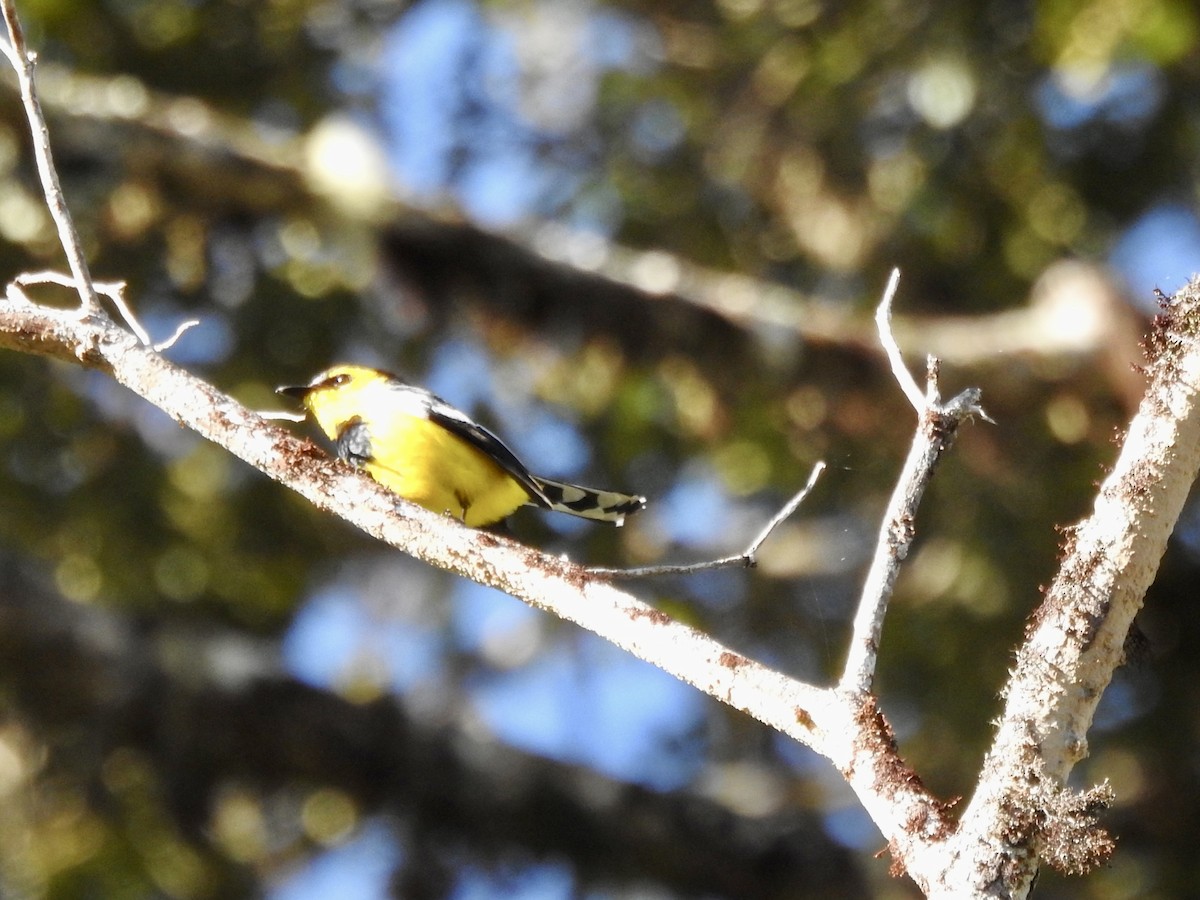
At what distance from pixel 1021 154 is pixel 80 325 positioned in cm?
576

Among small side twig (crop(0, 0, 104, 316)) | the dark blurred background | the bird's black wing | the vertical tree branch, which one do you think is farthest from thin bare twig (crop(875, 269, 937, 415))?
the dark blurred background

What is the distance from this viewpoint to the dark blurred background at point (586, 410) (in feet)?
23.7

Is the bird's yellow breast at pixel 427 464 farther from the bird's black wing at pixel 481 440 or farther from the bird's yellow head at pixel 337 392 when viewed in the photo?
the bird's yellow head at pixel 337 392

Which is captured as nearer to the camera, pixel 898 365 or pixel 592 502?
pixel 898 365

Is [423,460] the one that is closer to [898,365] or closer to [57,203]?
[57,203]

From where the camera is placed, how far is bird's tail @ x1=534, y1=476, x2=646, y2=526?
4445 mm

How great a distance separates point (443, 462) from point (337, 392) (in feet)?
1.85

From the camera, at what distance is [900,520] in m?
2.38

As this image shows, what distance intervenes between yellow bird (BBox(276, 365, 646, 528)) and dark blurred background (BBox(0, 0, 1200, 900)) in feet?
8.89

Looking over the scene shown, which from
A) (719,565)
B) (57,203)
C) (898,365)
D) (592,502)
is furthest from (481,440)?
(898,365)

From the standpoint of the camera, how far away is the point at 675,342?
27.0ft

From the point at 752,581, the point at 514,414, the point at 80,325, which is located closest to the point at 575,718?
the point at 752,581

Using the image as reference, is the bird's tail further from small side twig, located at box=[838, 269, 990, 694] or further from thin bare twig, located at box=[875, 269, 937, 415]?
small side twig, located at box=[838, 269, 990, 694]

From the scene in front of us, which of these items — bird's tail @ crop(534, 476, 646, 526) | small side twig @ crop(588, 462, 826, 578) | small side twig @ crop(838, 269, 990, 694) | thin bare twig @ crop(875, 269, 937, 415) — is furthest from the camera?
bird's tail @ crop(534, 476, 646, 526)
